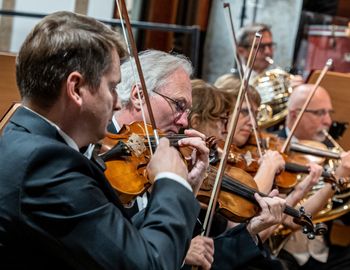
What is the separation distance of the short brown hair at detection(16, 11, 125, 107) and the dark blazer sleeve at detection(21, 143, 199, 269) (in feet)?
0.42

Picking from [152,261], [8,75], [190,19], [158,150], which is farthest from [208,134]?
[190,19]

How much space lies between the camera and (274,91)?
4.52 metres

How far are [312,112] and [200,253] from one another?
2227mm

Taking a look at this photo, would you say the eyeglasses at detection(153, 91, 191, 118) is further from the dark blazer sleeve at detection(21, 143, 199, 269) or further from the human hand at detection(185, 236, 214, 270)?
the dark blazer sleeve at detection(21, 143, 199, 269)

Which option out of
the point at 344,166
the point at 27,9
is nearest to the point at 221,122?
the point at 344,166

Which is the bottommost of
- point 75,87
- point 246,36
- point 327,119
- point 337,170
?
point 337,170

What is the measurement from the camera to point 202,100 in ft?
9.29

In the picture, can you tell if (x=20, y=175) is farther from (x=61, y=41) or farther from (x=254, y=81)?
(x=254, y=81)

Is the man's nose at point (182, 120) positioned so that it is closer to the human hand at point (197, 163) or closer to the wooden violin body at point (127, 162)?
the wooden violin body at point (127, 162)

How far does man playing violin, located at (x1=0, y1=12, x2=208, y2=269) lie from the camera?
1301 mm

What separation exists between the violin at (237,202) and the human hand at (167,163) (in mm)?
686

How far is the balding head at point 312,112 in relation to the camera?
12.9 ft

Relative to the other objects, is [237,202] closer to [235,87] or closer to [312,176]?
[312,176]

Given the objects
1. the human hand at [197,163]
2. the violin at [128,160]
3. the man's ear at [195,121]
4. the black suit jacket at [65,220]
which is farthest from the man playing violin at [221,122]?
the black suit jacket at [65,220]
